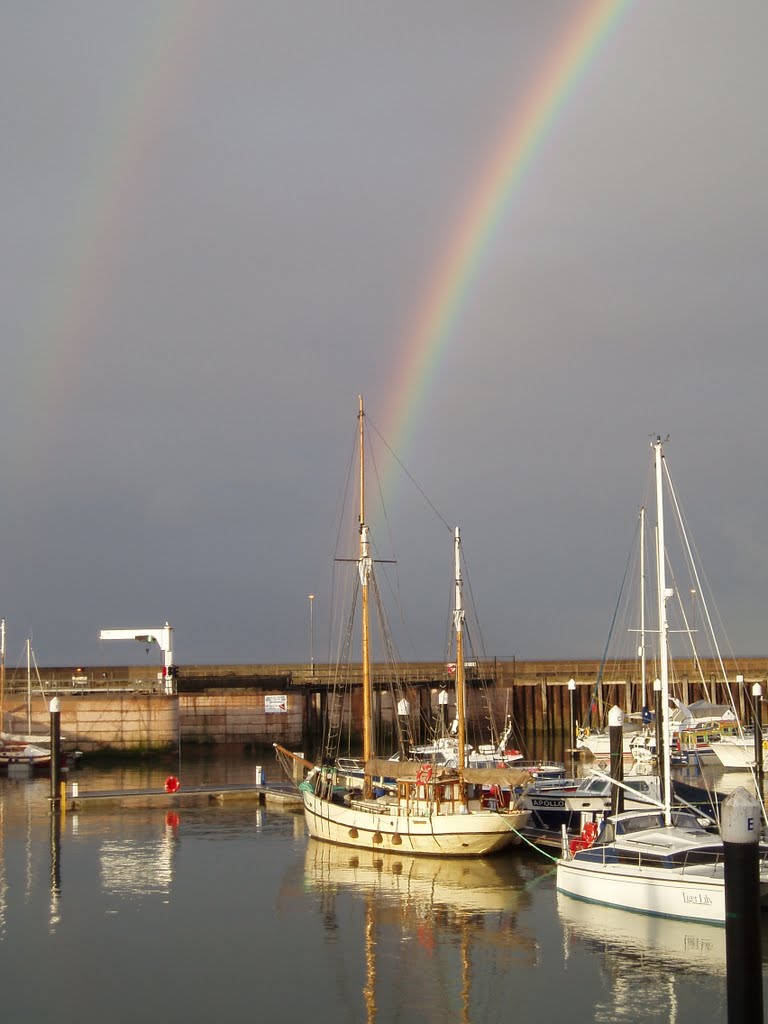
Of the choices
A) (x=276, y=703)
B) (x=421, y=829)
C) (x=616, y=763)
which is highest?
(x=616, y=763)

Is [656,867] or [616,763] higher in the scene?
[616,763]

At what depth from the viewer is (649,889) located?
A: 3119 centimetres

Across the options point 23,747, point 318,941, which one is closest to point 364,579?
point 318,941

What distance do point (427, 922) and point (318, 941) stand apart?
3404mm

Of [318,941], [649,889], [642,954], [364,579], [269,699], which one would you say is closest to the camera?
[642,954]

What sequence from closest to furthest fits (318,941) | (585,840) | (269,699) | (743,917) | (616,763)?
(743,917) → (318,941) → (585,840) → (616,763) → (269,699)

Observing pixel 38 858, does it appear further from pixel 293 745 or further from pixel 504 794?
pixel 293 745

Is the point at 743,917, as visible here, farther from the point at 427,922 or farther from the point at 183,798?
the point at 183,798

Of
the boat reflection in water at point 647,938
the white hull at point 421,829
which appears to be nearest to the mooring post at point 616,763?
the white hull at point 421,829

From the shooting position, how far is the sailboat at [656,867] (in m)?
30.2

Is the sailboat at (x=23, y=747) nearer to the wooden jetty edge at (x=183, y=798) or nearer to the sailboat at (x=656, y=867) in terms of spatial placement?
the wooden jetty edge at (x=183, y=798)

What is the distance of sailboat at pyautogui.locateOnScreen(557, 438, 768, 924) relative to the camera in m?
30.2

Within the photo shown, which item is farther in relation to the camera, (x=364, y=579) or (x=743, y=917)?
(x=364, y=579)

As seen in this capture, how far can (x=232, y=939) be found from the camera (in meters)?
32.5
